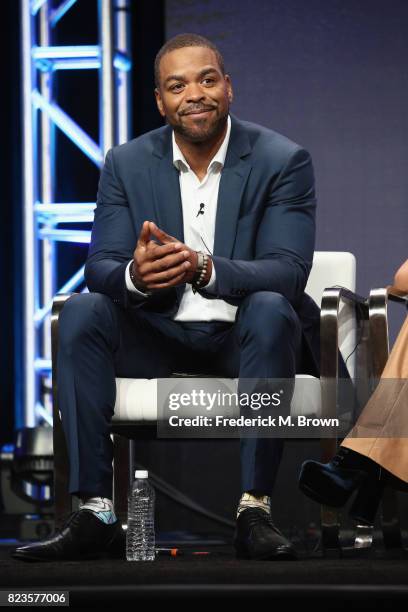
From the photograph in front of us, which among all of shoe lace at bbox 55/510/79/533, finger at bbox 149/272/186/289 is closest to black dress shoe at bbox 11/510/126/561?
shoe lace at bbox 55/510/79/533

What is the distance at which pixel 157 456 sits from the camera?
4.32 m

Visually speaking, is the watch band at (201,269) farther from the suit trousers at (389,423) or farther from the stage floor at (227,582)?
the stage floor at (227,582)

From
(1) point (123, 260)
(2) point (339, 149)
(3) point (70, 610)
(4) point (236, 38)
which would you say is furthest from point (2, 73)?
(3) point (70, 610)

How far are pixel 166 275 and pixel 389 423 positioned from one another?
65 centimetres

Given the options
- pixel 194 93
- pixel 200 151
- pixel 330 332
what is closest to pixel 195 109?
pixel 194 93

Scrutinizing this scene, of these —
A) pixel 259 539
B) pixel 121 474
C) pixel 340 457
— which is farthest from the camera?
pixel 121 474

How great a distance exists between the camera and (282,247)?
284 centimetres

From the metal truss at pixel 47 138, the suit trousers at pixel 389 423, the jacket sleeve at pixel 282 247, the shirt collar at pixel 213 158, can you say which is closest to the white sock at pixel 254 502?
the suit trousers at pixel 389 423

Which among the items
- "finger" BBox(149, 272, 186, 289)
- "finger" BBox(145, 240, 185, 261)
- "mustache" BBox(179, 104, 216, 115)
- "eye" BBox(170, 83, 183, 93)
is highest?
"eye" BBox(170, 83, 183, 93)

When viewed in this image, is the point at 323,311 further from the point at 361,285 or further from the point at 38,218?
the point at 38,218

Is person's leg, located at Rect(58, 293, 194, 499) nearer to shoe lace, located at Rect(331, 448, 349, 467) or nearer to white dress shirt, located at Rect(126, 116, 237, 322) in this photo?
white dress shirt, located at Rect(126, 116, 237, 322)

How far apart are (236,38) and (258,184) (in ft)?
5.37

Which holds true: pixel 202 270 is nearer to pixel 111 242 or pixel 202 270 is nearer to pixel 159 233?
pixel 159 233

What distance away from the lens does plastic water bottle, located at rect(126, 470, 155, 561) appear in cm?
265
